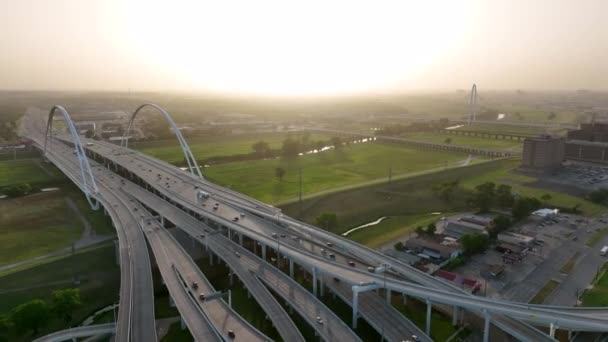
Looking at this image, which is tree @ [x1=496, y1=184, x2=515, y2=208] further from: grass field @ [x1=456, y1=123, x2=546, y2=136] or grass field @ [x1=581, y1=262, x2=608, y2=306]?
grass field @ [x1=456, y1=123, x2=546, y2=136]

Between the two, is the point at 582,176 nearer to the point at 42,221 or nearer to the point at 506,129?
the point at 506,129

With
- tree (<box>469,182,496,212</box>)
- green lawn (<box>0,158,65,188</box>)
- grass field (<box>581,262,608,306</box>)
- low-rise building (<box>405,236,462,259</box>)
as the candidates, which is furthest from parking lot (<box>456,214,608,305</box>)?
green lawn (<box>0,158,65,188</box>)

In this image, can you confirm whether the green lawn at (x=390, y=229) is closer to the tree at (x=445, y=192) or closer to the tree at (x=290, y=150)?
the tree at (x=445, y=192)

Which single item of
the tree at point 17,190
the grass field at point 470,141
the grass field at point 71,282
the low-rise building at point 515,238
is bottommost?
the grass field at point 71,282

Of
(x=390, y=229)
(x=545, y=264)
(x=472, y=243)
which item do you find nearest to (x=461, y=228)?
(x=472, y=243)

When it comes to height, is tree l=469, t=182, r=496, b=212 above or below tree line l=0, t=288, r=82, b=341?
above

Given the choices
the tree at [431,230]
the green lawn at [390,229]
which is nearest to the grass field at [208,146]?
the green lawn at [390,229]

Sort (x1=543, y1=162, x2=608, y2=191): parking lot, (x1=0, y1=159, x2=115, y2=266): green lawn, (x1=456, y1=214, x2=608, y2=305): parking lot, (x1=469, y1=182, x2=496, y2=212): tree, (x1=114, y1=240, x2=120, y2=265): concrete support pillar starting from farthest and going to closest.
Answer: (x1=543, y1=162, x2=608, y2=191): parking lot, (x1=469, y1=182, x2=496, y2=212): tree, (x1=0, y1=159, x2=115, y2=266): green lawn, (x1=114, y1=240, x2=120, y2=265): concrete support pillar, (x1=456, y1=214, x2=608, y2=305): parking lot
